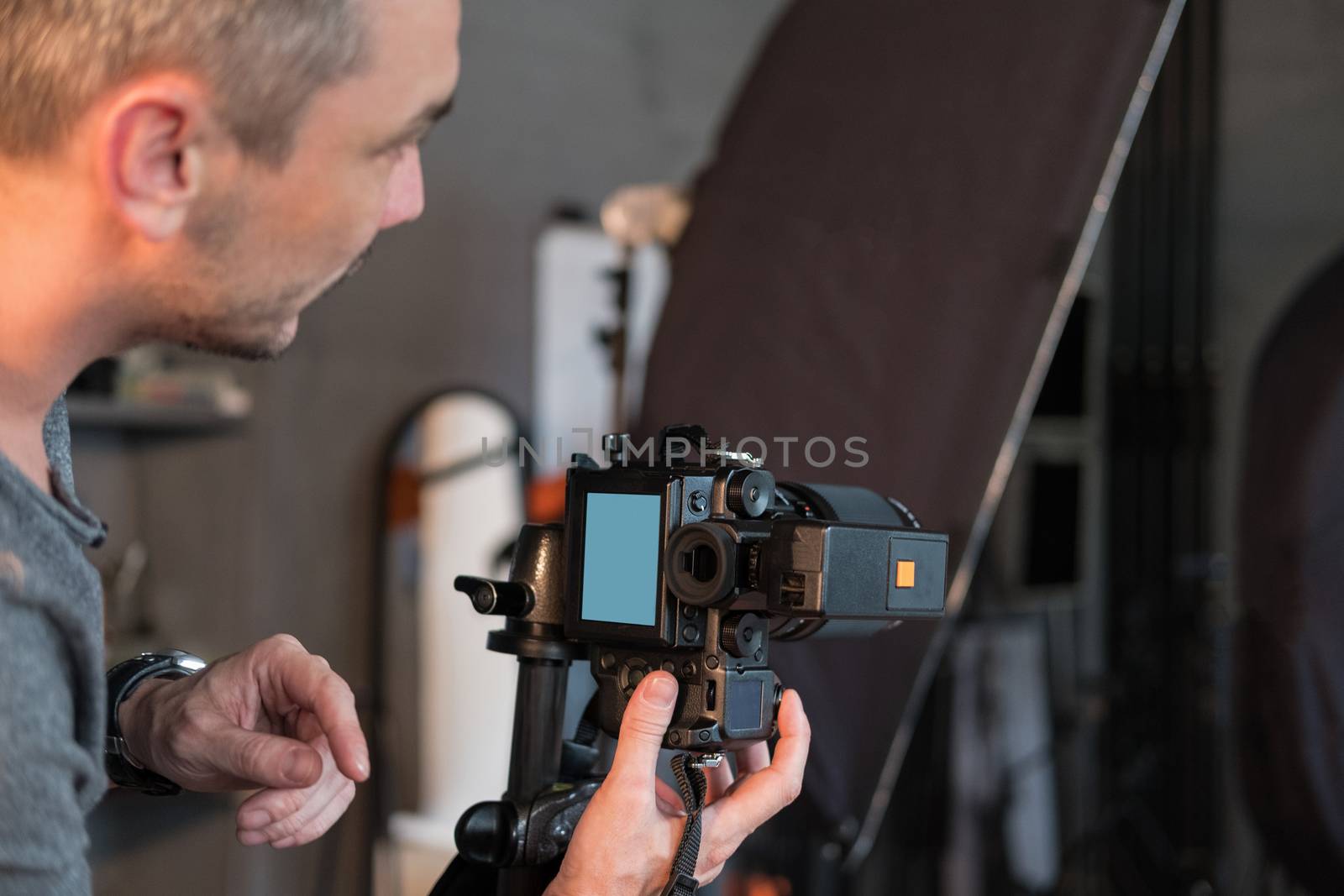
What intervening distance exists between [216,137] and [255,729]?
38 centimetres

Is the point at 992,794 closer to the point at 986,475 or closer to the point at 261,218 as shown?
the point at 986,475

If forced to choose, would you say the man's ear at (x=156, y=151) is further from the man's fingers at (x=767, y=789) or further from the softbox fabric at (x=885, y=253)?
the softbox fabric at (x=885, y=253)

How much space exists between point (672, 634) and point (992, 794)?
4.88 feet

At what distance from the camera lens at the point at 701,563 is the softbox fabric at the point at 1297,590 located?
39.0 inches

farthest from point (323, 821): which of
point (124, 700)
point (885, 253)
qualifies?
point (885, 253)

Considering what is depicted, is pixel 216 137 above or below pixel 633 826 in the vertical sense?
above

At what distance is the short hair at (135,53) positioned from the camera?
0.50 meters

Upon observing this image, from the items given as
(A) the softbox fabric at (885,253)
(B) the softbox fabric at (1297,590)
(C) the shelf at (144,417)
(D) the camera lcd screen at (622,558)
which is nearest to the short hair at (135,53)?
(D) the camera lcd screen at (622,558)

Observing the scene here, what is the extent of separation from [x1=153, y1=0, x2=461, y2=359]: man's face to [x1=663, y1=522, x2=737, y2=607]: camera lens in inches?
9.2

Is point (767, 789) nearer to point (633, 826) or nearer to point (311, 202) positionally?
point (633, 826)

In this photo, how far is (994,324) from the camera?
988mm

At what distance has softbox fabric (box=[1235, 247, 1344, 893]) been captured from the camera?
4.51ft

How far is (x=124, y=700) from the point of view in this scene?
2.55 ft

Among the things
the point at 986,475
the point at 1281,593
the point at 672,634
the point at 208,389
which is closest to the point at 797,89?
the point at 986,475
